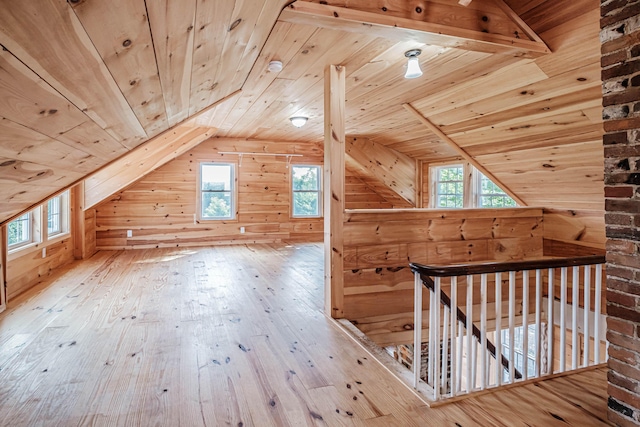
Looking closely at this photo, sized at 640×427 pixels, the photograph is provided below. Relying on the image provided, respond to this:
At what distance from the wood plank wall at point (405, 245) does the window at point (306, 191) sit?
4.51m

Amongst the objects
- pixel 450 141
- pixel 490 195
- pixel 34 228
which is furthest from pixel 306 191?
pixel 34 228

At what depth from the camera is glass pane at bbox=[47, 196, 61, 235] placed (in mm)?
4577

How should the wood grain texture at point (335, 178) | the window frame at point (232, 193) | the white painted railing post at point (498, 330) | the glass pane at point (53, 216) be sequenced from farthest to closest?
the window frame at point (232, 193) → the glass pane at point (53, 216) → the wood grain texture at point (335, 178) → the white painted railing post at point (498, 330)

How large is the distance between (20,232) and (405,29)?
4.37m

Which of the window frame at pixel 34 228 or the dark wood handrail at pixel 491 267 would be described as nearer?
the dark wood handrail at pixel 491 267

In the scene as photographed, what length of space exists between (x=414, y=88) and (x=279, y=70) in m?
1.42

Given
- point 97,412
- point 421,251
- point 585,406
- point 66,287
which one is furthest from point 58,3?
point 66,287

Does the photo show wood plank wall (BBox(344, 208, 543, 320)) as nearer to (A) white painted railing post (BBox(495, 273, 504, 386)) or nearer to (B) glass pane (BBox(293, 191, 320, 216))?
(A) white painted railing post (BBox(495, 273, 504, 386))

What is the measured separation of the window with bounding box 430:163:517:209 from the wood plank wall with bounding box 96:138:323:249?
8.27 feet

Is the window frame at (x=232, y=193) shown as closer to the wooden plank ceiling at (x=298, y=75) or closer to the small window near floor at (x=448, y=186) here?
the wooden plank ceiling at (x=298, y=75)

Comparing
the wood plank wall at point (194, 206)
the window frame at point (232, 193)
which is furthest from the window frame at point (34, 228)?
the window frame at point (232, 193)

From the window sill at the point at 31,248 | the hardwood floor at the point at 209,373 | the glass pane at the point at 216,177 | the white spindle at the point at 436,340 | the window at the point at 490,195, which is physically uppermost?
the glass pane at the point at 216,177

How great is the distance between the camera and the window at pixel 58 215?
Answer: 182 inches

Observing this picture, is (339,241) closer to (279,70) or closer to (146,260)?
(279,70)
